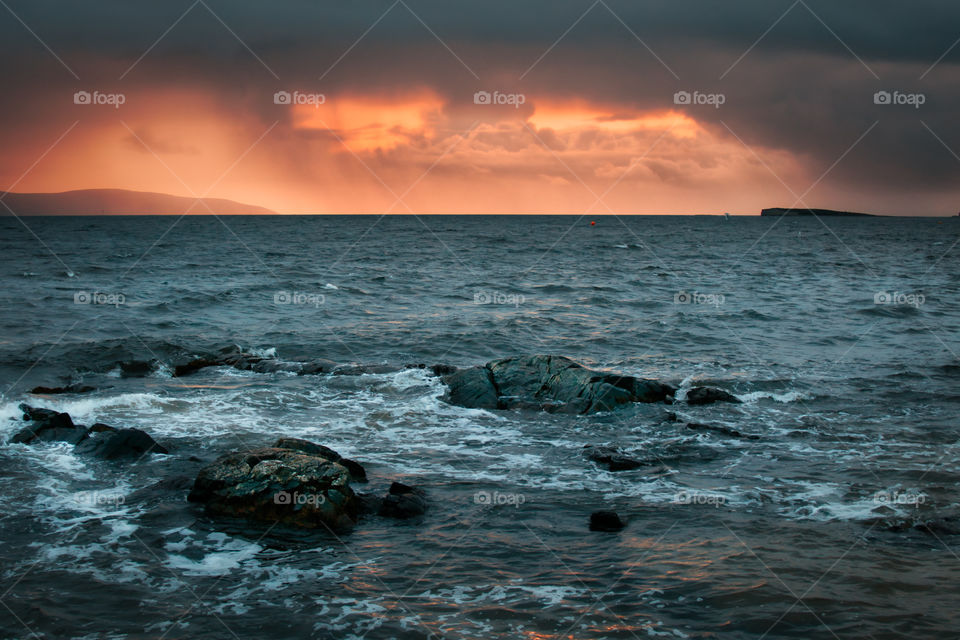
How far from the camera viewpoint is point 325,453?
38.2ft

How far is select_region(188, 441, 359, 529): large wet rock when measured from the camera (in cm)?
959

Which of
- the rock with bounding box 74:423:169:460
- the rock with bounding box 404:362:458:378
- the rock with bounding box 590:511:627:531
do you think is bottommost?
the rock with bounding box 590:511:627:531

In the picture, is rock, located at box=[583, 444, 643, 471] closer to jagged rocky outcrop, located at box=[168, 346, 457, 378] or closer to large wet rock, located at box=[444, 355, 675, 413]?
large wet rock, located at box=[444, 355, 675, 413]

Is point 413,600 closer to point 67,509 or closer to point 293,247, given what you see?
point 67,509

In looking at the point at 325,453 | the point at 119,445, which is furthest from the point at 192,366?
the point at 325,453

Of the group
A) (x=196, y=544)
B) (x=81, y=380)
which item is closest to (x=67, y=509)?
(x=196, y=544)

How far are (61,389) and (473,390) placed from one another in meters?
9.95

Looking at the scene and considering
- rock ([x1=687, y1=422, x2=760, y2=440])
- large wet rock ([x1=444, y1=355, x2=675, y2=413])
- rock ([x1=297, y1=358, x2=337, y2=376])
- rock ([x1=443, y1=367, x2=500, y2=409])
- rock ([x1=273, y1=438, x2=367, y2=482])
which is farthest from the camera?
rock ([x1=297, y1=358, x2=337, y2=376])

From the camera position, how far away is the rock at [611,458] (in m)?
12.0

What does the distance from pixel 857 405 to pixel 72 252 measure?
6818cm

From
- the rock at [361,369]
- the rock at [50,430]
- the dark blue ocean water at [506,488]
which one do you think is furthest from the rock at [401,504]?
the rock at [361,369]

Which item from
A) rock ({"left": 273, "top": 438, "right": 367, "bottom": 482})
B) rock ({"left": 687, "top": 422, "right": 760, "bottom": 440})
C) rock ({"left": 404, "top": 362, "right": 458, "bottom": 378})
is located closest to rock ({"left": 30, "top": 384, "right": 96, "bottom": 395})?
rock ({"left": 404, "top": 362, "right": 458, "bottom": 378})

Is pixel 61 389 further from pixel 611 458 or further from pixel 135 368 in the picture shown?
pixel 611 458

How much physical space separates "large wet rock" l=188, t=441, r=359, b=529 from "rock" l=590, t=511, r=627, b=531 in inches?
129
